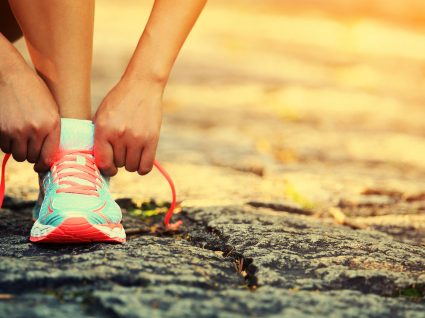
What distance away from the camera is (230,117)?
3516 mm

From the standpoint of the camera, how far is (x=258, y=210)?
1.89m

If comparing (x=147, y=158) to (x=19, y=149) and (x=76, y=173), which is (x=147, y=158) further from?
(x=19, y=149)

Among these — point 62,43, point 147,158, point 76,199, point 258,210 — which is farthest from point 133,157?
point 258,210

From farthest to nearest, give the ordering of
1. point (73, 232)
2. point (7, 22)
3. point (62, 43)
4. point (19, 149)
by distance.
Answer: point (7, 22)
point (62, 43)
point (19, 149)
point (73, 232)

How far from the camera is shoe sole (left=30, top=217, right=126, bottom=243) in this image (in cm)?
132

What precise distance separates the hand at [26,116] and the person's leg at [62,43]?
0.07 meters

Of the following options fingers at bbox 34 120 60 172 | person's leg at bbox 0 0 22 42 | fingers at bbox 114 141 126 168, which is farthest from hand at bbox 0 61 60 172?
person's leg at bbox 0 0 22 42

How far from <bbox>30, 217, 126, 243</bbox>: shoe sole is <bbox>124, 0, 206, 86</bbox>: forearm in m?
0.33

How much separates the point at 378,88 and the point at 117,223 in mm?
3540

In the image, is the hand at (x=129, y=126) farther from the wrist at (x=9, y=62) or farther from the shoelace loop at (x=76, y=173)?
the wrist at (x=9, y=62)

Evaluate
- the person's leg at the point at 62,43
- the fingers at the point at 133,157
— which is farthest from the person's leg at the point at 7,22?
the fingers at the point at 133,157

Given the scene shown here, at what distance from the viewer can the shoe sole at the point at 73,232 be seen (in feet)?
4.34

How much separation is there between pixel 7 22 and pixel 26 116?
0.48m

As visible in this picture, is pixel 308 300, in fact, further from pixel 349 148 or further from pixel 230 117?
pixel 230 117
